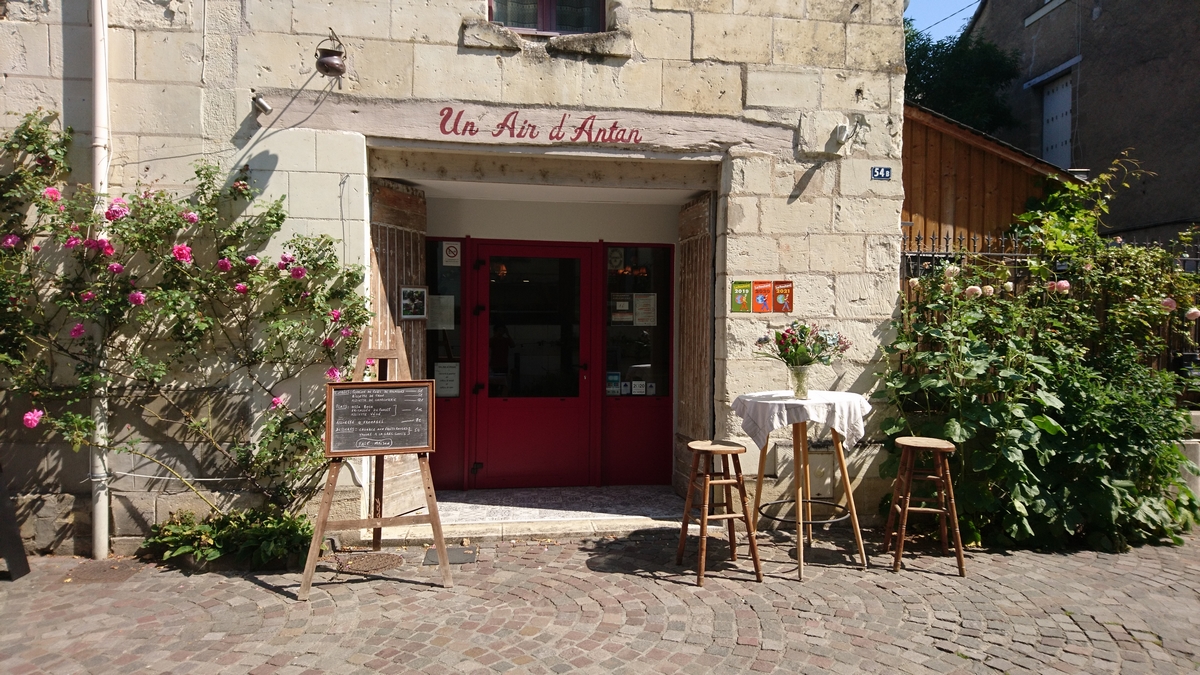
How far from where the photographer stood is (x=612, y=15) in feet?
17.3

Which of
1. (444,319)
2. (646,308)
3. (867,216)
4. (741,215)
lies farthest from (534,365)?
(867,216)

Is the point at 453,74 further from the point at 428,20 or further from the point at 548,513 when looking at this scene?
the point at 548,513

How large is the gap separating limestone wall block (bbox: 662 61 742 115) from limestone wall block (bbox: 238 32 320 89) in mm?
2476

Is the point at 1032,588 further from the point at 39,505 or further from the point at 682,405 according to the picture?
the point at 39,505

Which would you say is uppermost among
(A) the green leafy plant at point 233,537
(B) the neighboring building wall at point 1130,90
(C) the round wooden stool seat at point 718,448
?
(B) the neighboring building wall at point 1130,90

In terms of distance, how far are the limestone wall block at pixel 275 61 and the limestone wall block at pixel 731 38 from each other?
8.91ft

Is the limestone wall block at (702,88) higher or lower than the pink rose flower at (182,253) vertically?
higher

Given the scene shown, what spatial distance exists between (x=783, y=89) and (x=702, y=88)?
2.05 feet

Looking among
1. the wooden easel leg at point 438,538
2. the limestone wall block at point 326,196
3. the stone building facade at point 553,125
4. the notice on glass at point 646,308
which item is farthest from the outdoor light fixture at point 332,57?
the notice on glass at point 646,308

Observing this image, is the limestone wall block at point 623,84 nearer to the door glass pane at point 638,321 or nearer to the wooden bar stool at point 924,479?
the door glass pane at point 638,321

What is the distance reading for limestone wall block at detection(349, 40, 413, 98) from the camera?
16.3ft

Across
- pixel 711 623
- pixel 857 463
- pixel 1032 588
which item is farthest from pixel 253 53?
pixel 1032 588

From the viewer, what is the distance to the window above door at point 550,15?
17.9ft

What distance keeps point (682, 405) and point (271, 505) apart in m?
3.33
